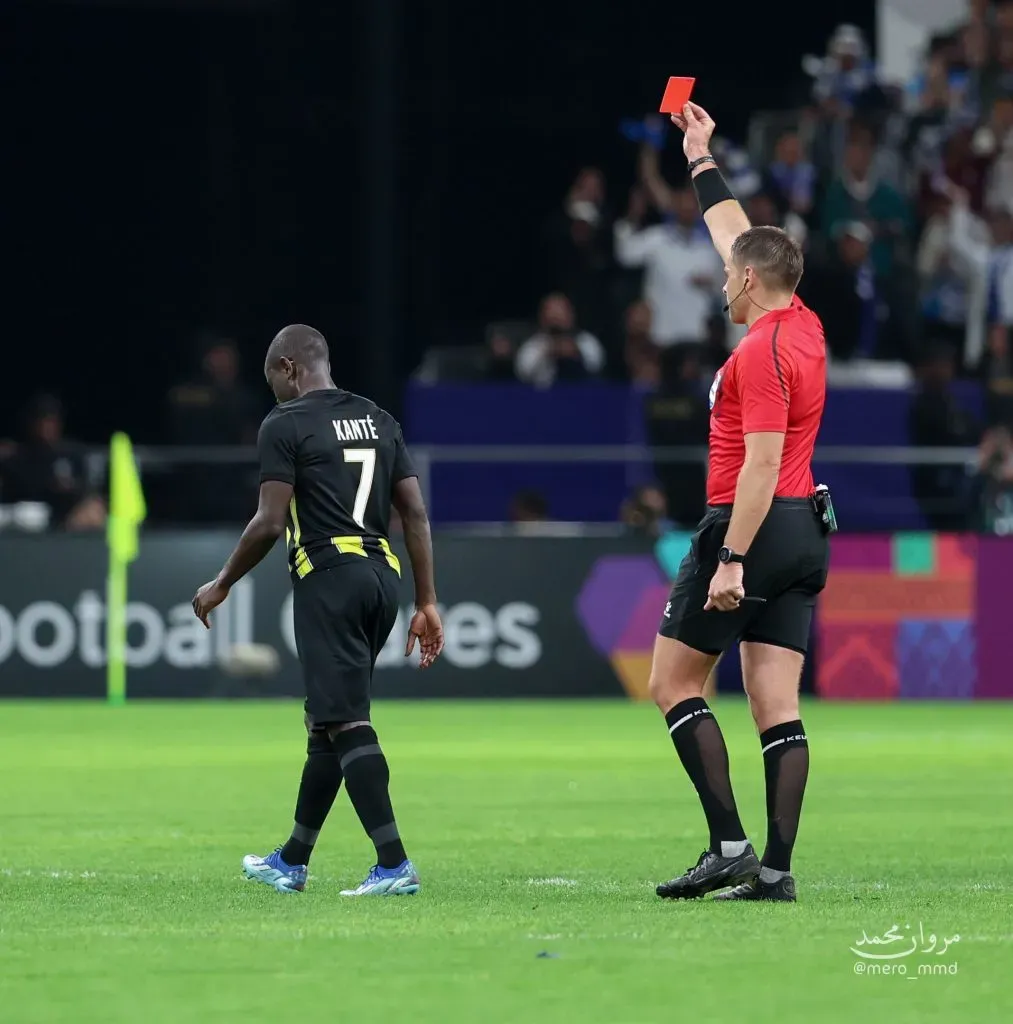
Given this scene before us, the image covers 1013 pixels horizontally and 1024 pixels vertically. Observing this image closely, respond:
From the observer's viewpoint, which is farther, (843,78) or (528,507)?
(843,78)

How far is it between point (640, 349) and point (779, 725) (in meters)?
15.4

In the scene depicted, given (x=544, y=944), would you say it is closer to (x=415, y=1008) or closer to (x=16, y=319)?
(x=415, y=1008)

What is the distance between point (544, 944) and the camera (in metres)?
7.64

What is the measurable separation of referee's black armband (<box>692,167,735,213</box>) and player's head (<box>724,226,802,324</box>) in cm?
74

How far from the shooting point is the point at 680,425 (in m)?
23.3

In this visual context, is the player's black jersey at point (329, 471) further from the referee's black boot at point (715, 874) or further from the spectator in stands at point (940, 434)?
the spectator in stands at point (940, 434)

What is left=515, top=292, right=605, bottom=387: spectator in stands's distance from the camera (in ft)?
78.6

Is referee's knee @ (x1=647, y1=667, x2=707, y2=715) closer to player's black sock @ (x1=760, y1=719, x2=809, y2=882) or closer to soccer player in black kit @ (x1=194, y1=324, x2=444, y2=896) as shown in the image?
player's black sock @ (x1=760, y1=719, x2=809, y2=882)

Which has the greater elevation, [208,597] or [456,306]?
[456,306]

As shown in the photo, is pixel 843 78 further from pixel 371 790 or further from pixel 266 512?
pixel 371 790

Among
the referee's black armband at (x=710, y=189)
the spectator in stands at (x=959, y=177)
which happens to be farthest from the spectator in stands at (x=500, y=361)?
the referee's black armband at (x=710, y=189)

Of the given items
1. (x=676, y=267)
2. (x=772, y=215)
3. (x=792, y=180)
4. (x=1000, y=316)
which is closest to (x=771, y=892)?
(x=772, y=215)

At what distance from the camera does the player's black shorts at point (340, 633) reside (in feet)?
29.6

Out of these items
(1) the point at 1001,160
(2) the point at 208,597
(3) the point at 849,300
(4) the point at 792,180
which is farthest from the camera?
(1) the point at 1001,160
